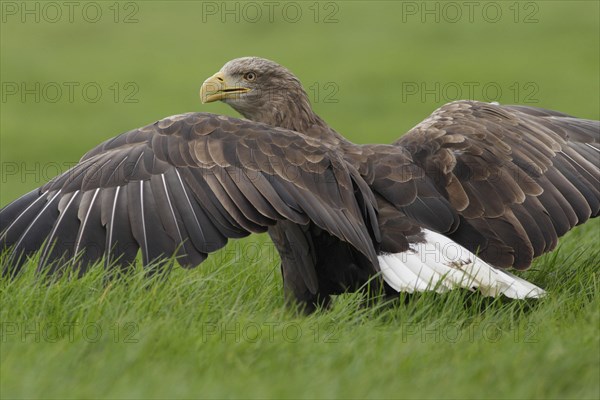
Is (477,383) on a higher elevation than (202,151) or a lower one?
lower

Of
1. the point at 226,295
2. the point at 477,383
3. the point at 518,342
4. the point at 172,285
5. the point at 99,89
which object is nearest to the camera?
the point at 477,383

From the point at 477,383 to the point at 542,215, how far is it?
6.27 feet

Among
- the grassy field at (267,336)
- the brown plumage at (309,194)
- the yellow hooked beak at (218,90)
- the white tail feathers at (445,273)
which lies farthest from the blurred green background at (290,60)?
the white tail feathers at (445,273)

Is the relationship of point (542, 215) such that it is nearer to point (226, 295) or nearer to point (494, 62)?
point (226, 295)

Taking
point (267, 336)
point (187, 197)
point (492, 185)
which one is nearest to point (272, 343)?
point (267, 336)

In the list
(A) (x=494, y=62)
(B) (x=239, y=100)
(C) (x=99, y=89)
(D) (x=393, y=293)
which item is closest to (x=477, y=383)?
(D) (x=393, y=293)

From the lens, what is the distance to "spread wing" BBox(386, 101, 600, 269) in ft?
19.1

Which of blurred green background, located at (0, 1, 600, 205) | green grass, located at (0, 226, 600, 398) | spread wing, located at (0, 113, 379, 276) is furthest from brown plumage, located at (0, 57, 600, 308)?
blurred green background, located at (0, 1, 600, 205)

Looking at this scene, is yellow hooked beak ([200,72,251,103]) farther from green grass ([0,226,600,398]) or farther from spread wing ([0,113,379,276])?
green grass ([0,226,600,398])

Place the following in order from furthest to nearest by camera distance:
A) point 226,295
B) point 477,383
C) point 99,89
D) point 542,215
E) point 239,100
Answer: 1. point 99,89
2. point 239,100
3. point 542,215
4. point 226,295
5. point 477,383

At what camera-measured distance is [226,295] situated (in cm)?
555

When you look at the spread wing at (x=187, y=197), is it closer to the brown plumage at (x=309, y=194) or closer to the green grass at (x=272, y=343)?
the brown plumage at (x=309, y=194)

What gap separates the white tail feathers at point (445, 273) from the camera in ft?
17.5

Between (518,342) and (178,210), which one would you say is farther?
(178,210)
